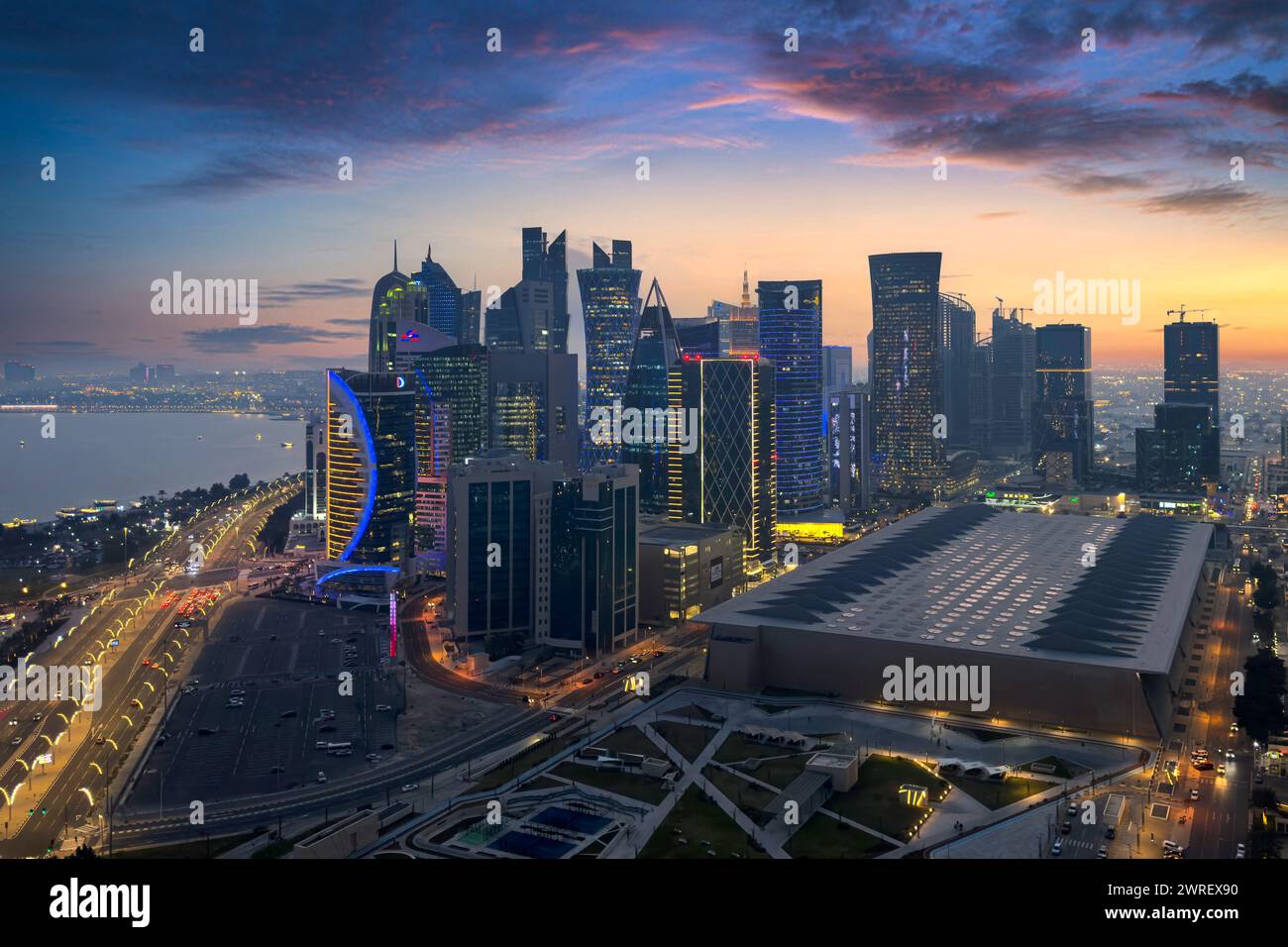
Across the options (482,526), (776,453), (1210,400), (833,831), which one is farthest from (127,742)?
(1210,400)

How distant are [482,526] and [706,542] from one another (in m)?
15.1

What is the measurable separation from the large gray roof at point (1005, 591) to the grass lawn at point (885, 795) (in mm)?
7859

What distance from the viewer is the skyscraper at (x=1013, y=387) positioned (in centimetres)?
17462

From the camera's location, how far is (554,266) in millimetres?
153875

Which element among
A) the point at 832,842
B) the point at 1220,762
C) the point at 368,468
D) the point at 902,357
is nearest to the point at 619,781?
the point at 832,842

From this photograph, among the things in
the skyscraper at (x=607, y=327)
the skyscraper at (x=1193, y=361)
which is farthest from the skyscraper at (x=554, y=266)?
the skyscraper at (x=1193, y=361)

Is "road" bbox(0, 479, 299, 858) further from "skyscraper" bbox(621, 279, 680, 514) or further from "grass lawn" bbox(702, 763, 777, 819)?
"skyscraper" bbox(621, 279, 680, 514)

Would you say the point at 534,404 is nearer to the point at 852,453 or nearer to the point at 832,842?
the point at 852,453

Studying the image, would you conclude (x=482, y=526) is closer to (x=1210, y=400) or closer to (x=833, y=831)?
(x=833, y=831)

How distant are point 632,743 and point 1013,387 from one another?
154977 millimetres

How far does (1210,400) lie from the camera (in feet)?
451

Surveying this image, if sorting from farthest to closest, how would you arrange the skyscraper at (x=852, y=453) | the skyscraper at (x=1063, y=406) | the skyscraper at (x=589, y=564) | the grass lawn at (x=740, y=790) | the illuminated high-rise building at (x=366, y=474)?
1. the skyscraper at (x=1063, y=406)
2. the skyscraper at (x=852, y=453)
3. the illuminated high-rise building at (x=366, y=474)
4. the skyscraper at (x=589, y=564)
5. the grass lawn at (x=740, y=790)

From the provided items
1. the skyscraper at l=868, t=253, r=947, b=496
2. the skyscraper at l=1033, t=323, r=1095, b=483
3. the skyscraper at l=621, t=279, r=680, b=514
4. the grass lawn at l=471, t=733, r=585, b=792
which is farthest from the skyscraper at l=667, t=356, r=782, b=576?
the skyscraper at l=1033, t=323, r=1095, b=483

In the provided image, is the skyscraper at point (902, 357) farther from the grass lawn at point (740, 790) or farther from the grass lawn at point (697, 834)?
the grass lawn at point (697, 834)
